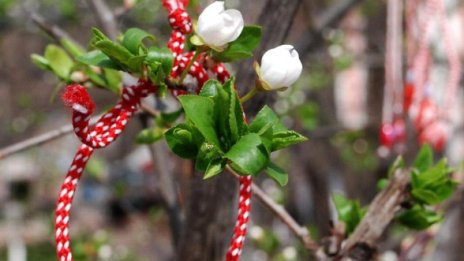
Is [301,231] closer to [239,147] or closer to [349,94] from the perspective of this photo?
[239,147]

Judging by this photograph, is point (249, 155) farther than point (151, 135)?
No

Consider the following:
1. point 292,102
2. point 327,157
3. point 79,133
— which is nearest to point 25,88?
point 327,157

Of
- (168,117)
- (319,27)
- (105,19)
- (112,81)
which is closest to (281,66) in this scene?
(168,117)

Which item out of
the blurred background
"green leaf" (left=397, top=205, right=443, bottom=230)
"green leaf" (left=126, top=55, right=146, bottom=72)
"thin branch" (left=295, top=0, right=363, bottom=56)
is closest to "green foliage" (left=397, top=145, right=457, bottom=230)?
"green leaf" (left=397, top=205, right=443, bottom=230)

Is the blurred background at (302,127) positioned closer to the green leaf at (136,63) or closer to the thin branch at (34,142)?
the thin branch at (34,142)

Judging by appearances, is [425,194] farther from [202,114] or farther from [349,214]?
[202,114]

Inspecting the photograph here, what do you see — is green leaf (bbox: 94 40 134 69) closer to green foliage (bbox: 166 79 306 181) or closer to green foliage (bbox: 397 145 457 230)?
green foliage (bbox: 166 79 306 181)
